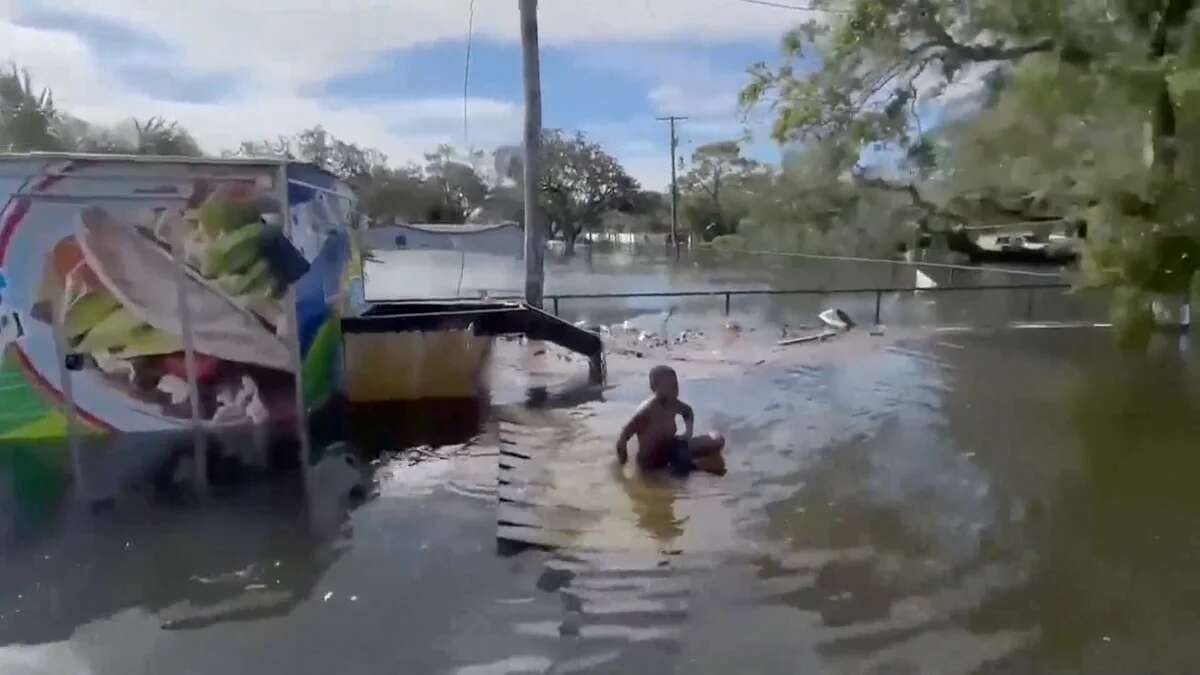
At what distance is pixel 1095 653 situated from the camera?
530 centimetres

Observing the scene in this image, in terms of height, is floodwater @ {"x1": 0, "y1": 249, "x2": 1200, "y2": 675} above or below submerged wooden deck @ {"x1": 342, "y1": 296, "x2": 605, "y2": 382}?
below

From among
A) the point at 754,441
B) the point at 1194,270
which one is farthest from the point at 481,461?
the point at 1194,270

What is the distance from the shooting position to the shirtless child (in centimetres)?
872

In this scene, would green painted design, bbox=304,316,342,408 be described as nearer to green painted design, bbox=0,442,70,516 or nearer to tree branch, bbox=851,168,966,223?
green painted design, bbox=0,442,70,516

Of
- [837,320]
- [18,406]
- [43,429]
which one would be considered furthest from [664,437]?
[837,320]

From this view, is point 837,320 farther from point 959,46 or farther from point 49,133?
point 49,133

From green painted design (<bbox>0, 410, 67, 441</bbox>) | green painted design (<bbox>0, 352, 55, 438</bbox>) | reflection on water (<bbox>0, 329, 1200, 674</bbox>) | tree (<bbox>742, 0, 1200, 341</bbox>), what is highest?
tree (<bbox>742, 0, 1200, 341</bbox>)

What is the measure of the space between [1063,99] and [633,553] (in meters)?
7.19

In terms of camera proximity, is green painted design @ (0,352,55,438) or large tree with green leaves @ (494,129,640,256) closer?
green painted design @ (0,352,55,438)

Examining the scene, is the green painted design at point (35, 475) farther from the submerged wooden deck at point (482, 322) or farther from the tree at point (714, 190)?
the tree at point (714, 190)

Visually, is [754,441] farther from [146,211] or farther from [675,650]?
[146,211]

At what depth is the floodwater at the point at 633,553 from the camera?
210 inches

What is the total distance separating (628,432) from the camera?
8.82 meters

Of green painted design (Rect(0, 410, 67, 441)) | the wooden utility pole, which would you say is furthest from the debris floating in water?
green painted design (Rect(0, 410, 67, 441))
